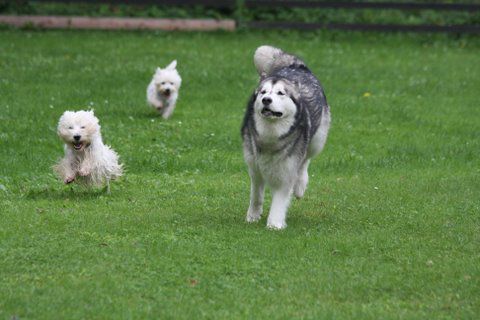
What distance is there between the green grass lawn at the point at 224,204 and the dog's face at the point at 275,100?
3.50 feet

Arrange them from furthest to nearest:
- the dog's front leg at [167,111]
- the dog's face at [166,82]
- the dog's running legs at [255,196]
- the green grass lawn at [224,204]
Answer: the dog's front leg at [167,111] → the dog's face at [166,82] → the dog's running legs at [255,196] → the green grass lawn at [224,204]

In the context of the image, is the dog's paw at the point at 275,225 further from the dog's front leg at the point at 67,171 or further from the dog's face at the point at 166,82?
the dog's face at the point at 166,82

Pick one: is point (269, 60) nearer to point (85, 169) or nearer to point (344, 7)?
point (85, 169)

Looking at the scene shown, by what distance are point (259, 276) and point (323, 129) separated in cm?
281

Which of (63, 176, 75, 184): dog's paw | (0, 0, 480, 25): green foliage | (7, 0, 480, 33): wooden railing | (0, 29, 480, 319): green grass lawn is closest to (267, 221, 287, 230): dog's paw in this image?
(0, 29, 480, 319): green grass lawn

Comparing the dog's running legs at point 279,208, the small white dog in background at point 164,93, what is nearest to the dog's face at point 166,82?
the small white dog in background at point 164,93

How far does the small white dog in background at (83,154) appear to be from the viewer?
10.9 m

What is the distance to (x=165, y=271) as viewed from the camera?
7977 millimetres

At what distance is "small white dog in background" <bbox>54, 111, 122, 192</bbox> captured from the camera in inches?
429

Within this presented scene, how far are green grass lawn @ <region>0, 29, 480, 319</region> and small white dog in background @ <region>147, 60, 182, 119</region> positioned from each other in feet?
0.77

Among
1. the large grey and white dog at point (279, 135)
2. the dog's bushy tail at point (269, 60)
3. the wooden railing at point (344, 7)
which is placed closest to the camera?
the large grey and white dog at point (279, 135)

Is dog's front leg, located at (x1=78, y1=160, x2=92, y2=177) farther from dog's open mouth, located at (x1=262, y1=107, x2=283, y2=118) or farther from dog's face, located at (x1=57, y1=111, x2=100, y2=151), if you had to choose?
dog's open mouth, located at (x1=262, y1=107, x2=283, y2=118)

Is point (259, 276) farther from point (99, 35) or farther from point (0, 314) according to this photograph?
point (99, 35)

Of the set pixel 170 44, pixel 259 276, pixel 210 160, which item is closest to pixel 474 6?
pixel 170 44
